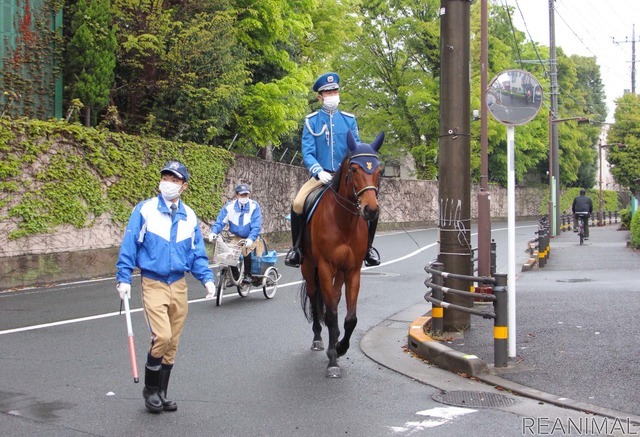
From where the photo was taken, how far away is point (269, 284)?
12750 mm

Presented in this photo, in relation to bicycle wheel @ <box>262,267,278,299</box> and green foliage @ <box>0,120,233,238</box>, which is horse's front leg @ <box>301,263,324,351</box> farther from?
green foliage @ <box>0,120,233,238</box>

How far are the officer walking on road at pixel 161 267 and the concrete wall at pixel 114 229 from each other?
9.09 m

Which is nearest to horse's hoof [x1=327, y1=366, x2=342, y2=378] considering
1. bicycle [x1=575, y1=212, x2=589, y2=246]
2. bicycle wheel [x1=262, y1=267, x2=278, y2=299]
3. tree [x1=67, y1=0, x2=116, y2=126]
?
bicycle wheel [x1=262, y1=267, x2=278, y2=299]

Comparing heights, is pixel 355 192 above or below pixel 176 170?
below

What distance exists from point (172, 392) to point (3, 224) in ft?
30.9

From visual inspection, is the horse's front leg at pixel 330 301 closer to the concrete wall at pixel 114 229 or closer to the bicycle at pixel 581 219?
the concrete wall at pixel 114 229

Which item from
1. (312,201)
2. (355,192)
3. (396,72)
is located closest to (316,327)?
(312,201)

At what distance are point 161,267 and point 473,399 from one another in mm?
2959

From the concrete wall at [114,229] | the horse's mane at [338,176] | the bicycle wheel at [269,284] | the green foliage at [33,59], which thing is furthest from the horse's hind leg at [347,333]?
the green foliage at [33,59]

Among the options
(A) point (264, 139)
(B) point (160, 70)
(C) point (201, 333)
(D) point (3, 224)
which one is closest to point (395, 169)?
(A) point (264, 139)

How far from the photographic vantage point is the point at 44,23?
18.3 metres

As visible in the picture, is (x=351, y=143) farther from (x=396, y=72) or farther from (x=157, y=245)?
(x=396, y=72)

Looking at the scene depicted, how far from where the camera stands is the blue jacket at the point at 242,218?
40.1ft

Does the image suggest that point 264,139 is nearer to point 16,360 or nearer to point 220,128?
point 220,128
